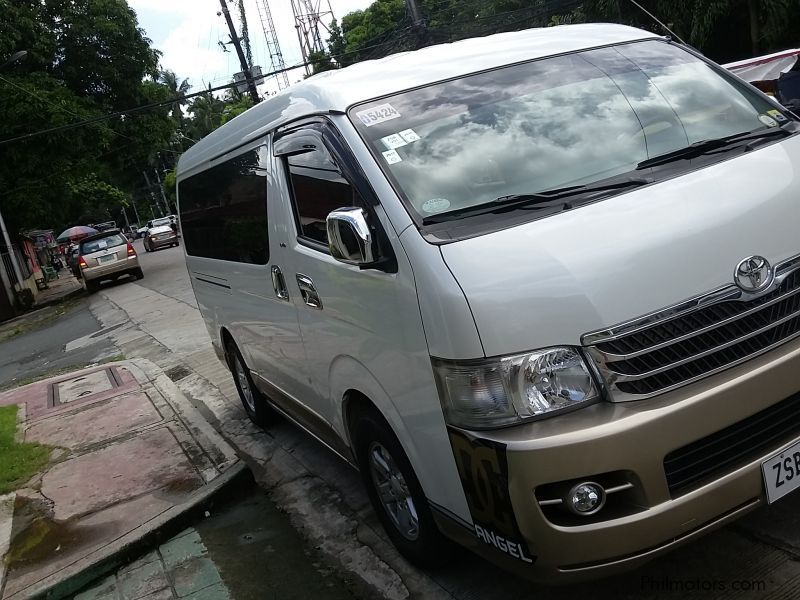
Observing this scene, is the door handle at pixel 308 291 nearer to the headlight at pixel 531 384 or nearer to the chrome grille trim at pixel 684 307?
the headlight at pixel 531 384

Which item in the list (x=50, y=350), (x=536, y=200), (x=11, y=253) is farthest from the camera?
(x=11, y=253)

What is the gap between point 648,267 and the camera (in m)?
2.56

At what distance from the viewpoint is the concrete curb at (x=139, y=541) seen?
417cm

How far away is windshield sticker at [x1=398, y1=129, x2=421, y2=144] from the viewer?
3256 millimetres

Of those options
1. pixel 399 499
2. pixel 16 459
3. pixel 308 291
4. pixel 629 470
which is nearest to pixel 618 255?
pixel 629 470

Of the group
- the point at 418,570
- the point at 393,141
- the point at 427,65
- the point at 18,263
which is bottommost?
the point at 418,570

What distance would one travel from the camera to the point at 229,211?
5.24m

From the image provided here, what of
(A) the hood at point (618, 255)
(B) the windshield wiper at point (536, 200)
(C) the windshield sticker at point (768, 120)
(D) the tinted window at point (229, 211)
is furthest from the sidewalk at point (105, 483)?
(C) the windshield sticker at point (768, 120)

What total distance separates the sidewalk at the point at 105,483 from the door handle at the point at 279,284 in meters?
1.54

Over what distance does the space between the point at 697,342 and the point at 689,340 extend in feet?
0.11

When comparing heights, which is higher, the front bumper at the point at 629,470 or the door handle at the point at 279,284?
the door handle at the point at 279,284

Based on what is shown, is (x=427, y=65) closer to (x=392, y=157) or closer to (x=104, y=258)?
(x=392, y=157)

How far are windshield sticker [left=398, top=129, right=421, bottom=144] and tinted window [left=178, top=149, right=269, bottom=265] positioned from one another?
50.6 inches

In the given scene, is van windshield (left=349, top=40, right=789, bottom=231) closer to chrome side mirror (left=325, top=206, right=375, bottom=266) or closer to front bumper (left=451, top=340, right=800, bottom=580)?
chrome side mirror (left=325, top=206, right=375, bottom=266)
